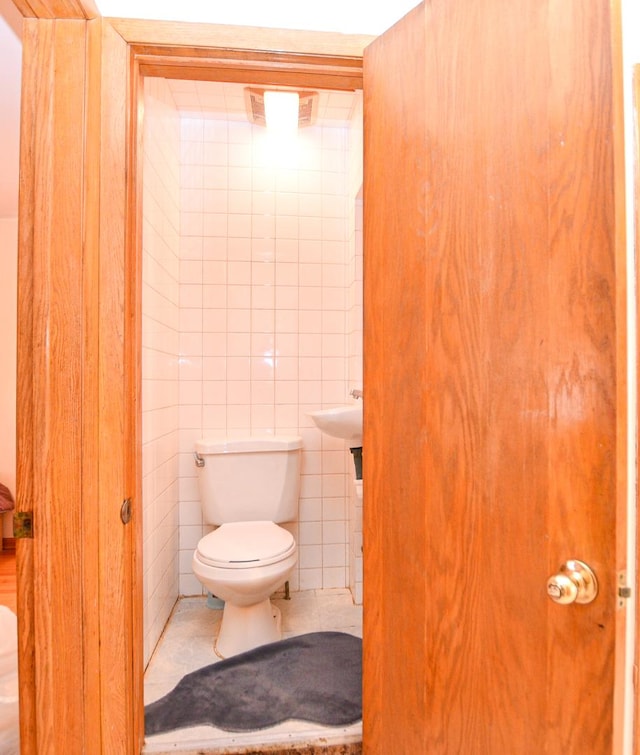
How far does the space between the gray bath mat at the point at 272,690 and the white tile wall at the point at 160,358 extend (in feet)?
1.17

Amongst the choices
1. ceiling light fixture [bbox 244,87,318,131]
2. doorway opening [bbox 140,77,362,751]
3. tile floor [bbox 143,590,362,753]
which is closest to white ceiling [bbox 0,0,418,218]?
ceiling light fixture [bbox 244,87,318,131]

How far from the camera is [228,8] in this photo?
103 cm

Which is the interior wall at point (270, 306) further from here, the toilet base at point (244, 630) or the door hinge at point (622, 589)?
the door hinge at point (622, 589)

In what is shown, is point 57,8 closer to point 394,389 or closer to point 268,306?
point 394,389

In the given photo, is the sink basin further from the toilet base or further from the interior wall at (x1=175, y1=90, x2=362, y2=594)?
the toilet base

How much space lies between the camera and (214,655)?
1.79 metres

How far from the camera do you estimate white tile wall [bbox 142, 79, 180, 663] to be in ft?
5.69

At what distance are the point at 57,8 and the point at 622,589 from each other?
1496 millimetres

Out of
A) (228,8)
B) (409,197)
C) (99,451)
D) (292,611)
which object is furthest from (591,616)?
(292,611)

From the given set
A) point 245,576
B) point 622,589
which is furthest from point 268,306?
point 622,589

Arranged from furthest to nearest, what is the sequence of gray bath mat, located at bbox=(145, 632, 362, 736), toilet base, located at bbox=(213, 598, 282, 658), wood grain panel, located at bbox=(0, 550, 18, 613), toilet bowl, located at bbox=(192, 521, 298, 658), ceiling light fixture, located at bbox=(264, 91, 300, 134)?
wood grain panel, located at bbox=(0, 550, 18, 613) → ceiling light fixture, located at bbox=(264, 91, 300, 134) → toilet base, located at bbox=(213, 598, 282, 658) → toilet bowl, located at bbox=(192, 521, 298, 658) → gray bath mat, located at bbox=(145, 632, 362, 736)

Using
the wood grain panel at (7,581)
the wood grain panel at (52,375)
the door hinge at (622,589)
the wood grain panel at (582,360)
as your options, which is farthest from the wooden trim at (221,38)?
the wood grain panel at (7,581)

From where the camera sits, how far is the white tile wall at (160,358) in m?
1.73

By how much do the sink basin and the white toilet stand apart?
1.50 ft
